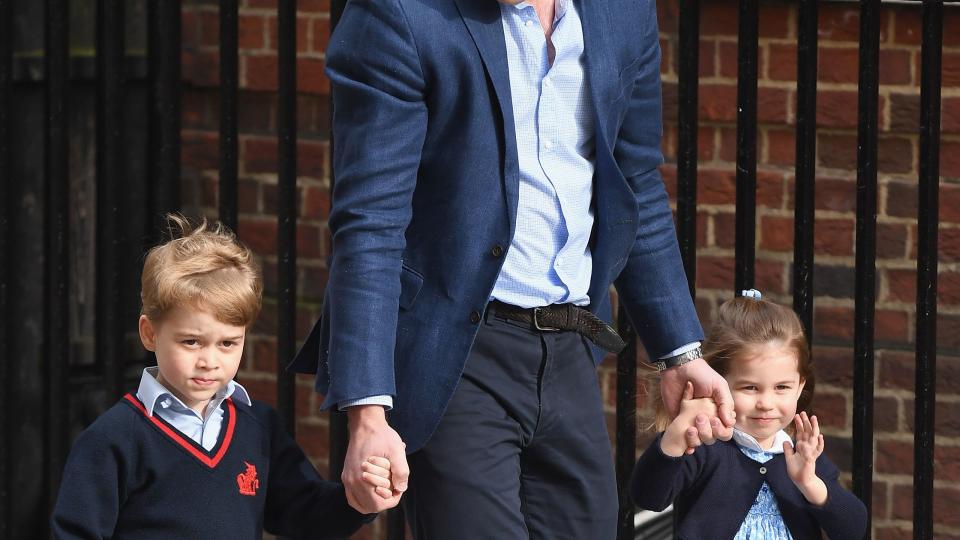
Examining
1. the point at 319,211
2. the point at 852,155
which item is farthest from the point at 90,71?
the point at 852,155

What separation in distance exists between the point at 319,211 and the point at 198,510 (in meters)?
2.25

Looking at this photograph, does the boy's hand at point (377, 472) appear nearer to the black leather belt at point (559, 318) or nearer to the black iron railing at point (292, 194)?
the black leather belt at point (559, 318)

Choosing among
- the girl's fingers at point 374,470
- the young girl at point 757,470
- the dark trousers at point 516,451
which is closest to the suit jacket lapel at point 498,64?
the dark trousers at point 516,451

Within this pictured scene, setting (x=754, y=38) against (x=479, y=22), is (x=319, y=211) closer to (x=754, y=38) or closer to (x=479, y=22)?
(x=754, y=38)

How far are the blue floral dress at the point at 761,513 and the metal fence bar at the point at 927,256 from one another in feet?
1.25

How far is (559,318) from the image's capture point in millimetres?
2658

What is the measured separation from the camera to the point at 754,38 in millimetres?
3270

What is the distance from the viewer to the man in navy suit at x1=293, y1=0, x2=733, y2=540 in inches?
99.4

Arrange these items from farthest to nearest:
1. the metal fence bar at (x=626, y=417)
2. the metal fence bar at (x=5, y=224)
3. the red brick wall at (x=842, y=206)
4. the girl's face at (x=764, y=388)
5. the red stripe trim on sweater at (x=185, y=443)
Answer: the red brick wall at (x=842, y=206)
the metal fence bar at (x=5, y=224)
the metal fence bar at (x=626, y=417)
the girl's face at (x=764, y=388)
the red stripe trim on sweater at (x=185, y=443)

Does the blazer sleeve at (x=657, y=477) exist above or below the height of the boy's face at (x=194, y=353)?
below

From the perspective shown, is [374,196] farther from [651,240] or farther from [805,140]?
[805,140]

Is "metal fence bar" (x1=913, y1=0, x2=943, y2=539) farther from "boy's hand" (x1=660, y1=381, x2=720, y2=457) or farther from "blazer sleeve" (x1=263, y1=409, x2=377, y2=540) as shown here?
"blazer sleeve" (x1=263, y1=409, x2=377, y2=540)

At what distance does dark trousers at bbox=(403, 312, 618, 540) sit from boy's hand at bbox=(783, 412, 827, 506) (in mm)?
406

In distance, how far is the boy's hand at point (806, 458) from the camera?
2.97 metres
